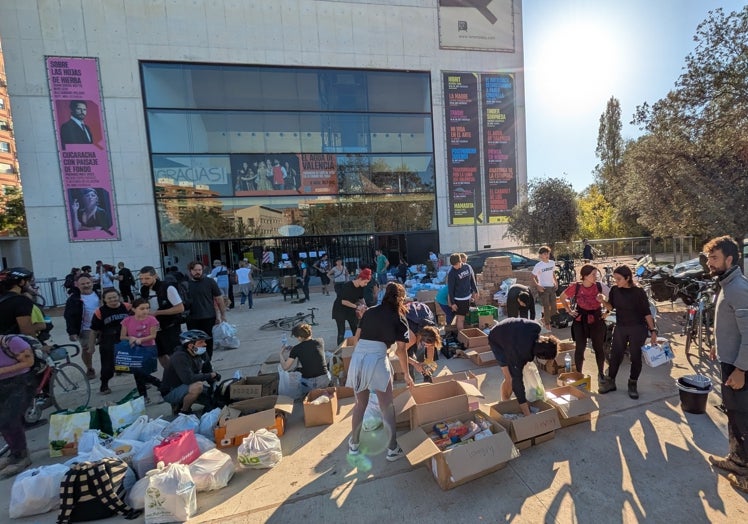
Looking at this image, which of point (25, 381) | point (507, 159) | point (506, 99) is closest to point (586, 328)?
point (25, 381)

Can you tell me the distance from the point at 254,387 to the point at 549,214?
49.2 ft

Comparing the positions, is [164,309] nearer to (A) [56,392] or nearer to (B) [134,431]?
(B) [134,431]

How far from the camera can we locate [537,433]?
122 inches

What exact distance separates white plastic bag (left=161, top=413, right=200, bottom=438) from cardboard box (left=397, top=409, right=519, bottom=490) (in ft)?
7.50

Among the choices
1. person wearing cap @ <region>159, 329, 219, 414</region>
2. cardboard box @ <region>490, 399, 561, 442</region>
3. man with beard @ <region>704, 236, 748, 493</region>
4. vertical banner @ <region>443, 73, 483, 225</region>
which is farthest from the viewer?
vertical banner @ <region>443, 73, 483, 225</region>

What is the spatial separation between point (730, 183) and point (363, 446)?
9.73 m

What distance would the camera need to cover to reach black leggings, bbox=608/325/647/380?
3.84 meters

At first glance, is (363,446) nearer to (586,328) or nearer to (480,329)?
(586,328)

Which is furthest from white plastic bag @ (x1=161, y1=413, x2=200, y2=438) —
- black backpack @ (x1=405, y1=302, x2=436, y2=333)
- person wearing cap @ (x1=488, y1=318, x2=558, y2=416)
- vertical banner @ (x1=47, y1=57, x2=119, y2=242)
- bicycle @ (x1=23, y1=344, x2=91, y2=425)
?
vertical banner @ (x1=47, y1=57, x2=119, y2=242)

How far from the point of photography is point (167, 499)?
2.53m

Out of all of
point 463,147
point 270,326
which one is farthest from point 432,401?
point 463,147

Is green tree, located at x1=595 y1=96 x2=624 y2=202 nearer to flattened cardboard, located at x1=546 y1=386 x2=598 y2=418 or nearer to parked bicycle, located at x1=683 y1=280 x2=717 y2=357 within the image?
parked bicycle, located at x1=683 y1=280 x2=717 y2=357

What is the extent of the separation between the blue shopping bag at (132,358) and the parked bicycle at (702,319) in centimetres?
784

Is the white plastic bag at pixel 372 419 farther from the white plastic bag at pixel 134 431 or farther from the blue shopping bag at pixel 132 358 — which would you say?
the blue shopping bag at pixel 132 358
